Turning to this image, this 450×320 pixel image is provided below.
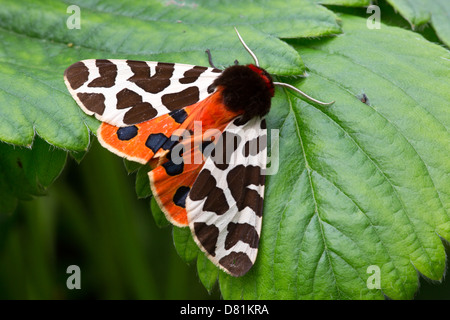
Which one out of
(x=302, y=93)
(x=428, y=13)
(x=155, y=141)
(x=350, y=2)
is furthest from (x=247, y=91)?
(x=428, y=13)

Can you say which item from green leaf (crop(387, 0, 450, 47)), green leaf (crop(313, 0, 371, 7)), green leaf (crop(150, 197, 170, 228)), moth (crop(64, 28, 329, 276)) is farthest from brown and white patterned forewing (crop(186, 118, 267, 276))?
green leaf (crop(387, 0, 450, 47))

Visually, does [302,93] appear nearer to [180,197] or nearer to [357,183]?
[357,183]

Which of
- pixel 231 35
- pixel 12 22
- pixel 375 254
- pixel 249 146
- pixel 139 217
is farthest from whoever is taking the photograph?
pixel 139 217

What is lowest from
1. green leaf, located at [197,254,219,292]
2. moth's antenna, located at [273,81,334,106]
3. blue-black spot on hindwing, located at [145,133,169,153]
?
green leaf, located at [197,254,219,292]

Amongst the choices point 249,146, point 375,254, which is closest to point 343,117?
point 249,146

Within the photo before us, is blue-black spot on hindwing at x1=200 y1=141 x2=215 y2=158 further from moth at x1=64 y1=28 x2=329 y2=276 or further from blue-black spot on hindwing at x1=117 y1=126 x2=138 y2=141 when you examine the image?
blue-black spot on hindwing at x1=117 y1=126 x2=138 y2=141

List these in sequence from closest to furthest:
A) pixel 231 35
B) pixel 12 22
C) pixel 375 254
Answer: pixel 375 254 < pixel 231 35 < pixel 12 22

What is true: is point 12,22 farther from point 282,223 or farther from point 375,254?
point 375,254
